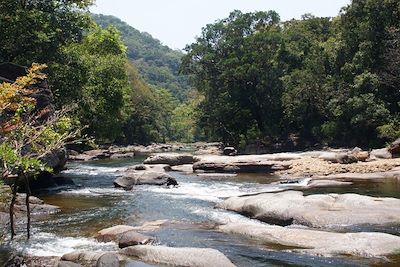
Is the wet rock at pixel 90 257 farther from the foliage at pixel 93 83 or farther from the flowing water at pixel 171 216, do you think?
the foliage at pixel 93 83

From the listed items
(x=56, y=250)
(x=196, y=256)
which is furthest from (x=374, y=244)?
(x=56, y=250)

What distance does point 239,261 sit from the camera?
11203 mm

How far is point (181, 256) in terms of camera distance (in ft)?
34.9

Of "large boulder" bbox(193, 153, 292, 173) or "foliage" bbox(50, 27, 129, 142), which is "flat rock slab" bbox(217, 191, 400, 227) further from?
"foliage" bbox(50, 27, 129, 142)

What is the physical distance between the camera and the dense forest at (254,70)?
29.2m

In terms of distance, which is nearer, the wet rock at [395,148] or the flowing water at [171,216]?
the flowing water at [171,216]

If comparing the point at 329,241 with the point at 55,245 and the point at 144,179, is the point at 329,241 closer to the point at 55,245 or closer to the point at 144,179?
the point at 55,245

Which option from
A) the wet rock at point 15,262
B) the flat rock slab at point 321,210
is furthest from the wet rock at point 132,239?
the flat rock slab at point 321,210

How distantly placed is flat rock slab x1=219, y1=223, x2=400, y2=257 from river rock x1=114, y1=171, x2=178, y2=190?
42.2ft

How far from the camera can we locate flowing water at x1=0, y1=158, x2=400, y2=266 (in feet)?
39.1

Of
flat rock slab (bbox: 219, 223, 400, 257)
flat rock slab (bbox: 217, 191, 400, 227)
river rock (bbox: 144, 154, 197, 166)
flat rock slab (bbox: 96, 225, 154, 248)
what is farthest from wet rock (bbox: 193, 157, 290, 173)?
flat rock slab (bbox: 96, 225, 154, 248)

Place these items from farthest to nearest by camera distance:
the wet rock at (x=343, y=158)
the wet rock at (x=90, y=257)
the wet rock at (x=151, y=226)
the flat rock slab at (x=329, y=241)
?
the wet rock at (x=343, y=158)
the wet rock at (x=151, y=226)
the flat rock slab at (x=329, y=241)
the wet rock at (x=90, y=257)

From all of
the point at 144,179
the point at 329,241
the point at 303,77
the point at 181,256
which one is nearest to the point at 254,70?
the point at 303,77

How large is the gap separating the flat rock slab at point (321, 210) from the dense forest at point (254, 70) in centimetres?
1004
